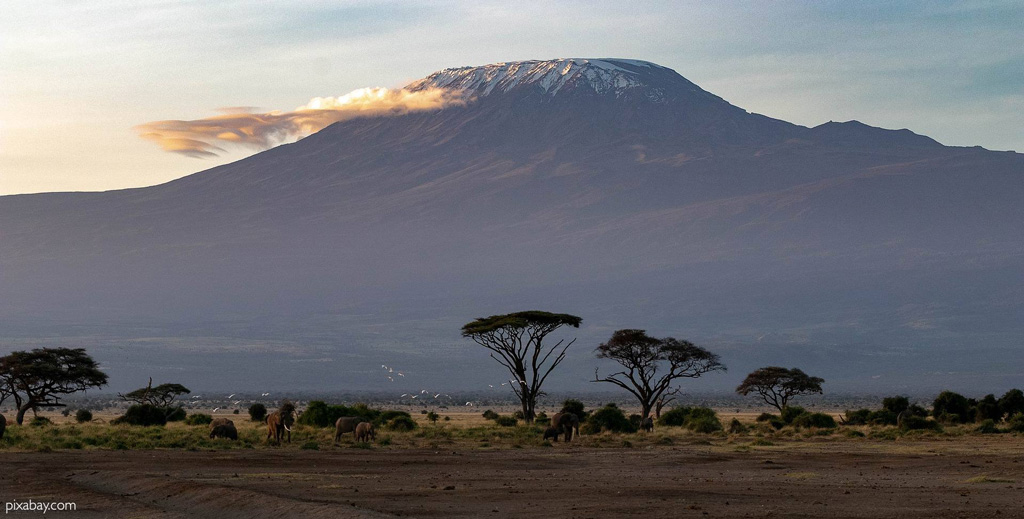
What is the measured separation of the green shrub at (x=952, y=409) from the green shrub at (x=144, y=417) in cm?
3297

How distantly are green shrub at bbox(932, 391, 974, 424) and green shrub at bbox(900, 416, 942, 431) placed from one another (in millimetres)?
4391

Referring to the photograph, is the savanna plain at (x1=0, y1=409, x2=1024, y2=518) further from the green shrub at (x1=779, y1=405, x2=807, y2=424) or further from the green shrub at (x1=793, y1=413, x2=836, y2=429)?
the green shrub at (x1=779, y1=405, x2=807, y2=424)

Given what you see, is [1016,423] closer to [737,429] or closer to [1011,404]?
[1011,404]

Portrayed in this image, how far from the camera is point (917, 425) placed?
49219 mm

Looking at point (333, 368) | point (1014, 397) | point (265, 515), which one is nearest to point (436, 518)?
point (265, 515)

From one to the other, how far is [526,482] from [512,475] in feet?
6.71

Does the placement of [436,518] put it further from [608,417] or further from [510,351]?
[510,351]

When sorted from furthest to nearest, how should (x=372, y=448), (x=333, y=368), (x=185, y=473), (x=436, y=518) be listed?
1. (x=333, y=368)
2. (x=372, y=448)
3. (x=185, y=473)
4. (x=436, y=518)

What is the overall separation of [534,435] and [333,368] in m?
138

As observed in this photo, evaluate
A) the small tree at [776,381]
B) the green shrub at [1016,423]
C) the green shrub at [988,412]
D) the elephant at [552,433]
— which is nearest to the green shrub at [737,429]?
the green shrub at [1016,423]

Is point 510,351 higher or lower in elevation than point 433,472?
higher

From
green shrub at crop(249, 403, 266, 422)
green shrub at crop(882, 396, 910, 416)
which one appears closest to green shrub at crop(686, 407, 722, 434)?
green shrub at crop(882, 396, 910, 416)

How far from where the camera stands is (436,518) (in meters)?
19.9
